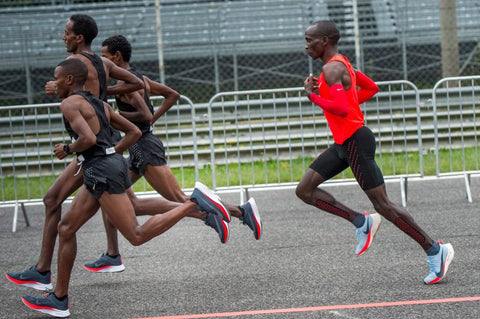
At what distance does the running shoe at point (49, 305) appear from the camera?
5.38 metres

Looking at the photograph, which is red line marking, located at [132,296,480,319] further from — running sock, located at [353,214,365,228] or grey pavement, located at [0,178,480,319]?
running sock, located at [353,214,365,228]

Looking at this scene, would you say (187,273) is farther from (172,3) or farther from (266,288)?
(172,3)

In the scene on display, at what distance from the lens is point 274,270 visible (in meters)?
6.63

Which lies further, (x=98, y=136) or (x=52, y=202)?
(x=52, y=202)

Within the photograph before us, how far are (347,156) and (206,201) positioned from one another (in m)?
1.12

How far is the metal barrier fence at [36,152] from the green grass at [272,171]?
0.01 meters

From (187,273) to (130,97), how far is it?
5.08 ft

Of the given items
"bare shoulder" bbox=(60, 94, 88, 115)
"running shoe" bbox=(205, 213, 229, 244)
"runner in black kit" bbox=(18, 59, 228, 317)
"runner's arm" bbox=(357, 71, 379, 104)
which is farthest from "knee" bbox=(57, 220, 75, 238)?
"runner's arm" bbox=(357, 71, 379, 104)

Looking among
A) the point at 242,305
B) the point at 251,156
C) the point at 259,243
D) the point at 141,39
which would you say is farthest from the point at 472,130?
the point at 141,39

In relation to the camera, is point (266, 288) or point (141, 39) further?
point (141, 39)

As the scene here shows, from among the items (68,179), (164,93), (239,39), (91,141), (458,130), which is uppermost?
(239,39)

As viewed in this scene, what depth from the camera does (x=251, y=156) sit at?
400 inches

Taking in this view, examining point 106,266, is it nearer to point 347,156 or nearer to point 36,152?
point 347,156

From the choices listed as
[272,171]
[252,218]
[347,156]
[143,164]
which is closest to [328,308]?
[347,156]
